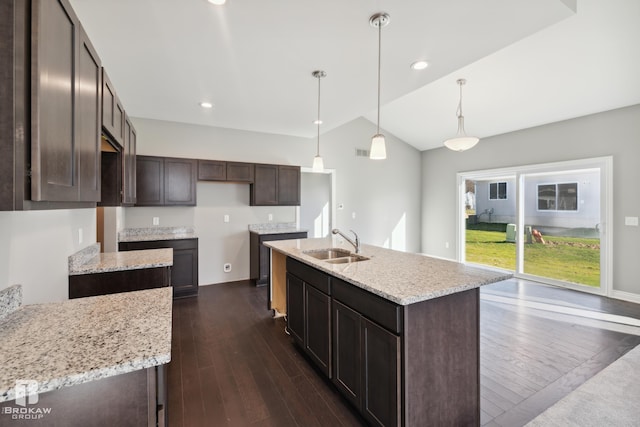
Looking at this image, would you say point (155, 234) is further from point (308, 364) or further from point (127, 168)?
point (308, 364)

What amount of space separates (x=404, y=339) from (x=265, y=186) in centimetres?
399

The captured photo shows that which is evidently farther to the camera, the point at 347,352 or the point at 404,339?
the point at 347,352

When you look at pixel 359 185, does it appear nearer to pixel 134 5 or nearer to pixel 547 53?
pixel 547 53

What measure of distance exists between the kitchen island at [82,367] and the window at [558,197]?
592cm

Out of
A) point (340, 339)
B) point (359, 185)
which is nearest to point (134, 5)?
point (340, 339)

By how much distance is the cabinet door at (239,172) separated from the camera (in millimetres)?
4766

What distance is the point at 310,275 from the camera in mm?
2402

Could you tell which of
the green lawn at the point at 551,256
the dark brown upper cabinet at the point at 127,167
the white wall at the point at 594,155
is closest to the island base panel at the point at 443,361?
the dark brown upper cabinet at the point at 127,167

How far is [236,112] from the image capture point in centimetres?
419

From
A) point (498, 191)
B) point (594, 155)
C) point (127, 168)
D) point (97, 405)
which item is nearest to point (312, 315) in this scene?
point (97, 405)

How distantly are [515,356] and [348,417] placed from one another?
1773 millimetres

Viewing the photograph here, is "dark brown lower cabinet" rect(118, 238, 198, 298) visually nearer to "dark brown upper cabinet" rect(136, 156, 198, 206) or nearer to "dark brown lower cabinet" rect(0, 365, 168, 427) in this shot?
"dark brown upper cabinet" rect(136, 156, 198, 206)

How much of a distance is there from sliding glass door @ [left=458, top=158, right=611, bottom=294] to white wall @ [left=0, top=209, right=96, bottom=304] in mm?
6397

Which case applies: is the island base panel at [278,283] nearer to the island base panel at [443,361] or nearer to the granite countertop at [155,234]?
the granite countertop at [155,234]
